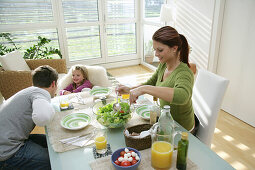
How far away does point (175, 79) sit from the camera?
1494 millimetres

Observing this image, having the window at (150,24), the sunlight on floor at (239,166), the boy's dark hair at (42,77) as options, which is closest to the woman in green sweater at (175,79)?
the boy's dark hair at (42,77)

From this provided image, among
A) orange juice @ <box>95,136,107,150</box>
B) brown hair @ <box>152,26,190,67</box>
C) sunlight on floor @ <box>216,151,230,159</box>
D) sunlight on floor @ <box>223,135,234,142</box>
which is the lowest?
sunlight on floor @ <box>216,151,230,159</box>

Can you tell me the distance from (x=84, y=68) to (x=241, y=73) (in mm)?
1981

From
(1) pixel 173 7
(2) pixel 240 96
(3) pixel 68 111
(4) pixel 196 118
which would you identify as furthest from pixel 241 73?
(3) pixel 68 111

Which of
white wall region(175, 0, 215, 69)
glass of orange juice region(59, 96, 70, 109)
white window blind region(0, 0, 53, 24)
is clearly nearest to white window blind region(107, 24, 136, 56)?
white window blind region(0, 0, 53, 24)

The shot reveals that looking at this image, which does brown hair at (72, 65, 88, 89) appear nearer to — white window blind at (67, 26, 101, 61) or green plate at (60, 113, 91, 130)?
green plate at (60, 113, 91, 130)

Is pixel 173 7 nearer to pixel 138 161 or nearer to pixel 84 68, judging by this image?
pixel 84 68

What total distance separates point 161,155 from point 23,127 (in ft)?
3.28

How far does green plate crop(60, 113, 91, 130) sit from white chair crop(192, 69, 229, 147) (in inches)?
33.0

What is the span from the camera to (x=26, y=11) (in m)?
4.32

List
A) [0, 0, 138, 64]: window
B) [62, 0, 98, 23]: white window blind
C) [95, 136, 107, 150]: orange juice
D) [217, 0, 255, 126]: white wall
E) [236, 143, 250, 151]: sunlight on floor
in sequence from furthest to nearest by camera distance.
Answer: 1. [62, 0, 98, 23]: white window blind
2. [0, 0, 138, 64]: window
3. [217, 0, 255, 126]: white wall
4. [236, 143, 250, 151]: sunlight on floor
5. [95, 136, 107, 150]: orange juice

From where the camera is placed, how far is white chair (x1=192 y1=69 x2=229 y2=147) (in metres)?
1.54

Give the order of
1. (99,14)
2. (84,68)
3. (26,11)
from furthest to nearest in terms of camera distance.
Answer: (99,14) < (26,11) < (84,68)

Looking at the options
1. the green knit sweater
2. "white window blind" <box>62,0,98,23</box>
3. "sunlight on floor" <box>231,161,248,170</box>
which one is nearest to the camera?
the green knit sweater
